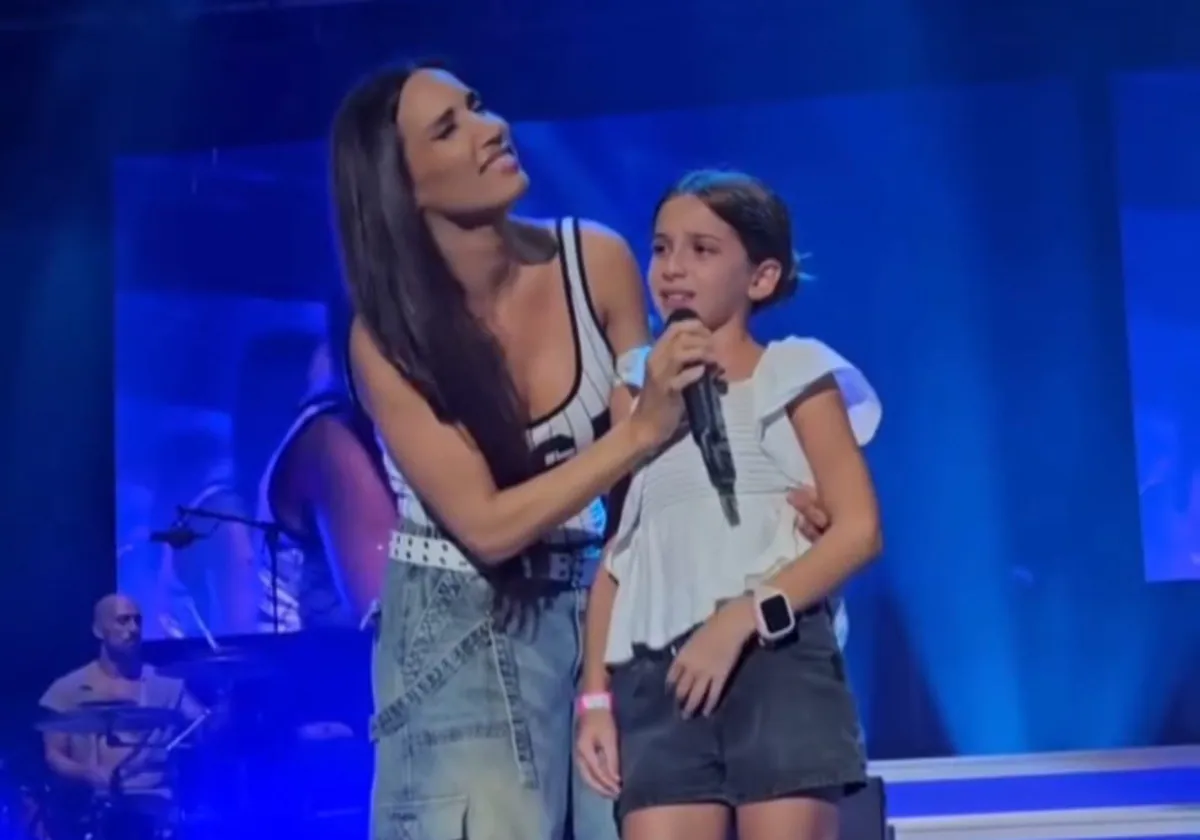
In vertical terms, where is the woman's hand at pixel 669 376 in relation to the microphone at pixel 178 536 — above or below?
below

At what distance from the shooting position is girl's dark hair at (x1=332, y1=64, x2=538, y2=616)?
1.60 m

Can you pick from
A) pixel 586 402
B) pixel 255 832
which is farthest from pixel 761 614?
pixel 255 832

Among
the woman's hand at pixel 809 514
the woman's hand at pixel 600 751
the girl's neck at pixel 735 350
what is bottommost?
the woman's hand at pixel 600 751

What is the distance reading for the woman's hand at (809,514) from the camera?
1438mm

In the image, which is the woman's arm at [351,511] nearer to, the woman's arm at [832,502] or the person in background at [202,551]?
the person in background at [202,551]

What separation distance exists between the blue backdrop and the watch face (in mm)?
3093

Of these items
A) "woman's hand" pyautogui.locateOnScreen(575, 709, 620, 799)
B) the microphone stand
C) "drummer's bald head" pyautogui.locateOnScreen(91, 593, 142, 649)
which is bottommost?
"woman's hand" pyautogui.locateOnScreen(575, 709, 620, 799)

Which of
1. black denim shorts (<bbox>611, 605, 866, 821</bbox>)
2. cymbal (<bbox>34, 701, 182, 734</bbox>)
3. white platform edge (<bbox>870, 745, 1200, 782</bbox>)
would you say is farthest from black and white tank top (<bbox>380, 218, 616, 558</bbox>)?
cymbal (<bbox>34, 701, 182, 734</bbox>)

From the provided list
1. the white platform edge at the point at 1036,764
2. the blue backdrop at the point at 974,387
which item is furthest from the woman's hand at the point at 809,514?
the blue backdrop at the point at 974,387

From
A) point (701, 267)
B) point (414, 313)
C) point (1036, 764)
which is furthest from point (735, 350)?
point (1036, 764)

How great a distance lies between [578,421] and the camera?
5.37 feet

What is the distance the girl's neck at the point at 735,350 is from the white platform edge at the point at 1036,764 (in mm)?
2637

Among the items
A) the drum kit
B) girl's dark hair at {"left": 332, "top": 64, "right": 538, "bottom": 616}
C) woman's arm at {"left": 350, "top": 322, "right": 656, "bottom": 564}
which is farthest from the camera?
the drum kit

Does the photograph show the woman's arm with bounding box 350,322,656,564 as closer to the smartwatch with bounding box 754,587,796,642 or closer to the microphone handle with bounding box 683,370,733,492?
the microphone handle with bounding box 683,370,733,492
